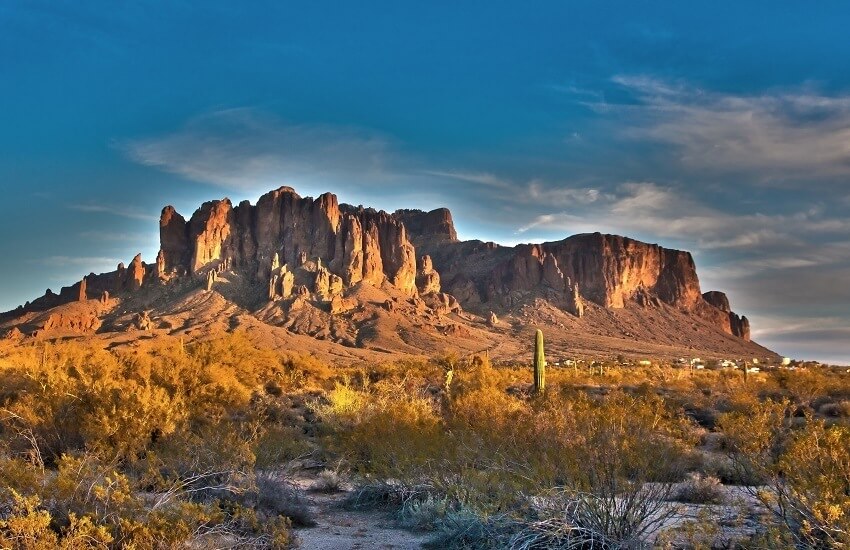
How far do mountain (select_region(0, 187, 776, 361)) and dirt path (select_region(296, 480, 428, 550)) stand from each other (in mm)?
69356

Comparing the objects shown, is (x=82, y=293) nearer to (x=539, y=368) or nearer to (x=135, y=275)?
(x=135, y=275)

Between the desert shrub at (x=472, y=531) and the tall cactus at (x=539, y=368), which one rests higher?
the tall cactus at (x=539, y=368)

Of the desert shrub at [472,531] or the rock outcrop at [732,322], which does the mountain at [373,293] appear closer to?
the rock outcrop at [732,322]

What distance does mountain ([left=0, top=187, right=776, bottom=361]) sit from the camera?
9975 centimetres

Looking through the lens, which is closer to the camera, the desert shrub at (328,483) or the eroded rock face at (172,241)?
the desert shrub at (328,483)

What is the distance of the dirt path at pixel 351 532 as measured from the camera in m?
9.55

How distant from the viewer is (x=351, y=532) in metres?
10.4

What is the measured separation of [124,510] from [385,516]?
17.2 feet

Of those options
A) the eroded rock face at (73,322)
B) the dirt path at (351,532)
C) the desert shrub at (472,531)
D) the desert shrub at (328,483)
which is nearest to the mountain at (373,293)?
the eroded rock face at (73,322)

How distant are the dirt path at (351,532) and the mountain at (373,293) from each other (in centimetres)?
6936

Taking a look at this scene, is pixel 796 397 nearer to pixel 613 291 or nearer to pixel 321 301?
pixel 321 301

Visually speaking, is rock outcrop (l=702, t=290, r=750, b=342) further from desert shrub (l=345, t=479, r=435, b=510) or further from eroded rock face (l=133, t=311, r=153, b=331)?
desert shrub (l=345, t=479, r=435, b=510)

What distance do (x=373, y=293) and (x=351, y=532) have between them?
11549 centimetres

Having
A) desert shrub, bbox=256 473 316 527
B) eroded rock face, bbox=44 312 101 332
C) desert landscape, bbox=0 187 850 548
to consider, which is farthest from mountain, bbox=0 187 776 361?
desert shrub, bbox=256 473 316 527
